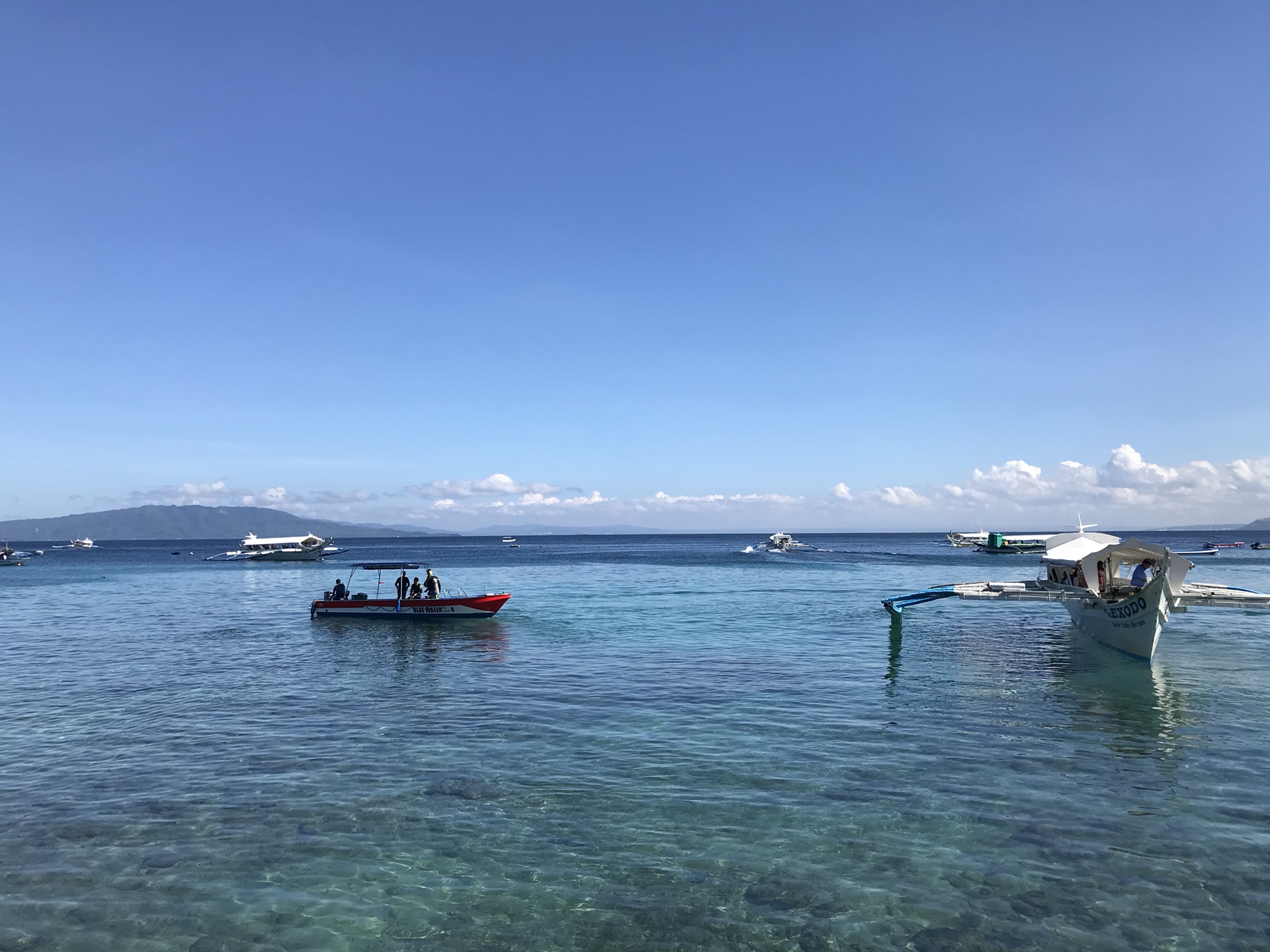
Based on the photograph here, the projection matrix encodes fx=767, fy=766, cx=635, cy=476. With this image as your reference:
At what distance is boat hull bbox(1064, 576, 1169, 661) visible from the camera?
1131 inches

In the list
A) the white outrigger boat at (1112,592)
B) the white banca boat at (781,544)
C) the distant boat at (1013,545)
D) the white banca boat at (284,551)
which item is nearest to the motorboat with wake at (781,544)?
the white banca boat at (781,544)

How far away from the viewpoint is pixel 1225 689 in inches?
1010

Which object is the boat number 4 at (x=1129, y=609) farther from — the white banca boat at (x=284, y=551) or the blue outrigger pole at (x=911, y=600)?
the white banca boat at (x=284, y=551)

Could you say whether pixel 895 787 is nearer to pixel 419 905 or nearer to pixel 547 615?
pixel 419 905

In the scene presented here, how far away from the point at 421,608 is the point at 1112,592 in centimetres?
3527

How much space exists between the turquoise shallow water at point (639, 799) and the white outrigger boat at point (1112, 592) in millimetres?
1721

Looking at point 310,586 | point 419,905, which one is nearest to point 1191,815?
point 419,905

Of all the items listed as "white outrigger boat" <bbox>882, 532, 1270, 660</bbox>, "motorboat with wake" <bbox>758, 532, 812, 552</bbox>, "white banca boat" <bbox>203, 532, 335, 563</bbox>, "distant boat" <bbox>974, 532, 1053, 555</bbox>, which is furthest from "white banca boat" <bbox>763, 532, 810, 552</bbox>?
"white outrigger boat" <bbox>882, 532, 1270, 660</bbox>

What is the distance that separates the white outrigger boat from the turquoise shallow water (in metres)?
1.72

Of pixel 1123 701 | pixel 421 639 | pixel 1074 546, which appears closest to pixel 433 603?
pixel 421 639

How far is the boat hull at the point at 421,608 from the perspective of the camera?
4462 centimetres

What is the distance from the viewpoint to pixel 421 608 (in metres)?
44.6

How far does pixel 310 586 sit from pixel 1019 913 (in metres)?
78.5

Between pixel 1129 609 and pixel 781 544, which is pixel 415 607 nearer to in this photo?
pixel 1129 609
